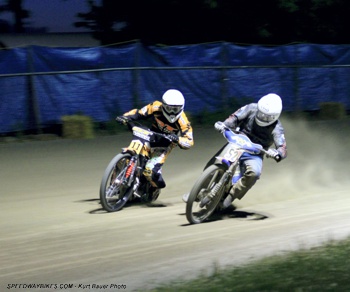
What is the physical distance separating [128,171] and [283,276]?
446 centimetres

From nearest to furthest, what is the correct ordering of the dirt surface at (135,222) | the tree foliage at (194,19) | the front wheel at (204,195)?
the dirt surface at (135,222) < the front wheel at (204,195) < the tree foliage at (194,19)

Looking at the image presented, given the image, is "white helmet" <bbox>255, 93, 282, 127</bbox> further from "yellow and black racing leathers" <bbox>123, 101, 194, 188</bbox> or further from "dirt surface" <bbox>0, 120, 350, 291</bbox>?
"dirt surface" <bbox>0, 120, 350, 291</bbox>

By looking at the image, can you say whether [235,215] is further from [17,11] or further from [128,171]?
[17,11]

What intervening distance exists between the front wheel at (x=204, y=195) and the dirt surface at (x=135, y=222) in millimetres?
156

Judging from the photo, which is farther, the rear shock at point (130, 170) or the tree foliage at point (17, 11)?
the tree foliage at point (17, 11)

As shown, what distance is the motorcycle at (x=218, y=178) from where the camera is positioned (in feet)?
33.6

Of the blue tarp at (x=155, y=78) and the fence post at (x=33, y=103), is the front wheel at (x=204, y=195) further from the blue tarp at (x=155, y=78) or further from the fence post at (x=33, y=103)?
the fence post at (x=33, y=103)

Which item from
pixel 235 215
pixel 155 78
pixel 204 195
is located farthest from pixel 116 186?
pixel 155 78

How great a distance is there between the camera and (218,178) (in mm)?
10492

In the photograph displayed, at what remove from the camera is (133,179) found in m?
11.1

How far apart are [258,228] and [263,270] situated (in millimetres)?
3147

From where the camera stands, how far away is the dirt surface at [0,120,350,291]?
25.7 feet

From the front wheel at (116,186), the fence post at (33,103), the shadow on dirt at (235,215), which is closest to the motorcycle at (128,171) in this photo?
the front wheel at (116,186)

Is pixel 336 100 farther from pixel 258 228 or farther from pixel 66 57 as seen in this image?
pixel 258 228
